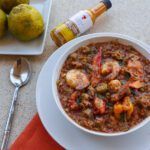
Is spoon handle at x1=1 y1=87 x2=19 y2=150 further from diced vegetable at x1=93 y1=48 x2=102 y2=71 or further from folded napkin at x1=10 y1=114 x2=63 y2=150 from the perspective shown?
diced vegetable at x1=93 y1=48 x2=102 y2=71

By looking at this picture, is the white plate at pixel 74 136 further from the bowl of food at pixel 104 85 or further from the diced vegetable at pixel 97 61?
the diced vegetable at pixel 97 61

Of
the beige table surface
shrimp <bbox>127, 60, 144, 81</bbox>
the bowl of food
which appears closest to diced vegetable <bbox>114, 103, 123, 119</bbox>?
the bowl of food

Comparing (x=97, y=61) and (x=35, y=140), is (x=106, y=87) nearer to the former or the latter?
(x=97, y=61)

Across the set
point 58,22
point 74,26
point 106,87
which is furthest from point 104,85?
point 58,22

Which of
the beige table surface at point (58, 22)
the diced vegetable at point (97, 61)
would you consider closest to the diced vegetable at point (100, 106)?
the diced vegetable at point (97, 61)

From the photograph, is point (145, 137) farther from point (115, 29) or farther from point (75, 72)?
point (115, 29)
